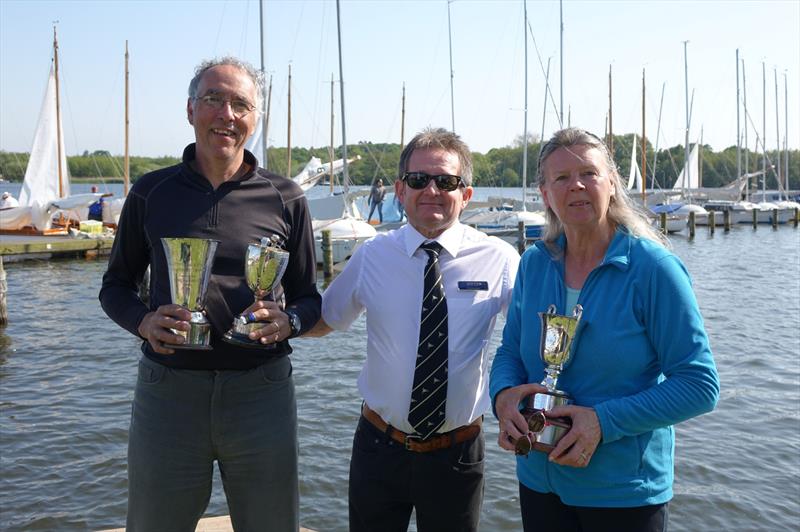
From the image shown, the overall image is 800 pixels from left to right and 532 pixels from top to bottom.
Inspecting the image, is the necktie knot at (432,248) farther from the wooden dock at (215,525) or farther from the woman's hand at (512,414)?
the wooden dock at (215,525)

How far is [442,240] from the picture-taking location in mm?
3096

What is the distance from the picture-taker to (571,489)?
2.42 meters

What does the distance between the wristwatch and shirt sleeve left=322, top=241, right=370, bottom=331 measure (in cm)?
33

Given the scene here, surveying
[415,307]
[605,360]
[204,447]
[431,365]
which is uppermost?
[415,307]

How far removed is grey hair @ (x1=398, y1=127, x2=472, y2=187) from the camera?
3080 mm

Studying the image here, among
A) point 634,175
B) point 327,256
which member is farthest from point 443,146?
point 634,175

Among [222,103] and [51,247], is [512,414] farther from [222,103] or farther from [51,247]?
[51,247]

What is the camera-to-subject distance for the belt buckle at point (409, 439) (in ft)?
9.67

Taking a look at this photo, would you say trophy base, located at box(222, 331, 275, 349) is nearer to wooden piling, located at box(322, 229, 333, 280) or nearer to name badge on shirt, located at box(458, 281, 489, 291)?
name badge on shirt, located at box(458, 281, 489, 291)

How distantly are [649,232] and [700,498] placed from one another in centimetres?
513

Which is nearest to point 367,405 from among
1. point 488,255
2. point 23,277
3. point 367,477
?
point 367,477

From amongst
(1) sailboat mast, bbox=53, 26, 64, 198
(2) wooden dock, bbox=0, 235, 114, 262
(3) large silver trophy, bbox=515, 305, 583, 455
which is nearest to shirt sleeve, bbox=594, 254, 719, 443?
(3) large silver trophy, bbox=515, 305, 583, 455

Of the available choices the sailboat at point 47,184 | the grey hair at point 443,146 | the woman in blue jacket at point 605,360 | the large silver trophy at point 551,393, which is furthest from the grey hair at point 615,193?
the sailboat at point 47,184

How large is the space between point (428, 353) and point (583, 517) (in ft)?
2.83
